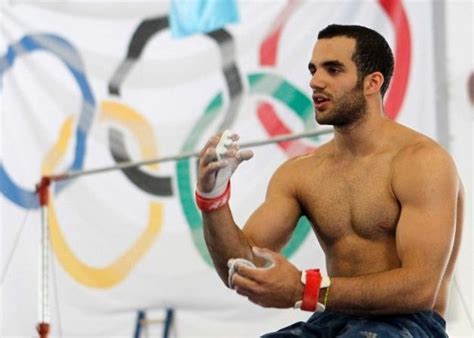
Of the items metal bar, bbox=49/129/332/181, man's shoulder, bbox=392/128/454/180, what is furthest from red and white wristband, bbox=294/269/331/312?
metal bar, bbox=49/129/332/181

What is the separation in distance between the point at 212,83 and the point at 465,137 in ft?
3.28

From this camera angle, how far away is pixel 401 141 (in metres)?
2.63

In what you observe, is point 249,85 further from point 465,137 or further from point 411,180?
point 411,180

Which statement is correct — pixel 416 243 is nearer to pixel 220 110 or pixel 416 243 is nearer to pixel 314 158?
pixel 314 158

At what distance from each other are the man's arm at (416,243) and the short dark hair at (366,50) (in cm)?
23

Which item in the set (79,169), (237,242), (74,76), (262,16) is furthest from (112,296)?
(237,242)

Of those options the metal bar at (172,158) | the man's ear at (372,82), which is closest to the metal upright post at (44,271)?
the metal bar at (172,158)

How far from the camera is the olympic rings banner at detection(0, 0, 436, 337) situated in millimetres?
4059

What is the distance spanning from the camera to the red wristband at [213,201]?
2.44m

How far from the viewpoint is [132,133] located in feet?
13.9

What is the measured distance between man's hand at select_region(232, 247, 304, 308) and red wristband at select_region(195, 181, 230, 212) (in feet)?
0.68

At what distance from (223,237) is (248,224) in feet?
0.68

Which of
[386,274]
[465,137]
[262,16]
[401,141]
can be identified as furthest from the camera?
[262,16]

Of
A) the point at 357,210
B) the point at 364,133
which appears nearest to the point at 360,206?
the point at 357,210
